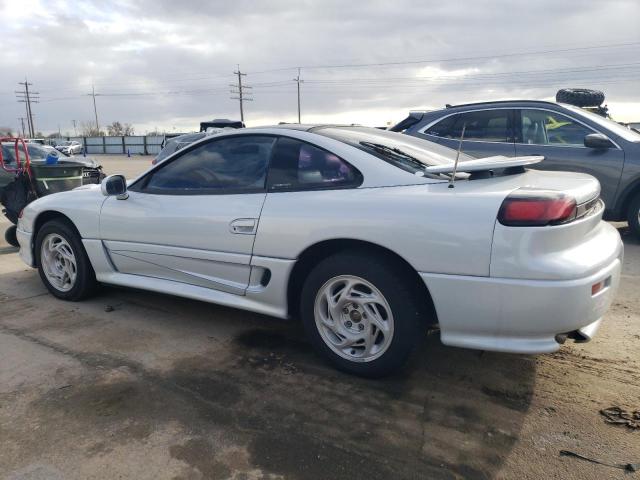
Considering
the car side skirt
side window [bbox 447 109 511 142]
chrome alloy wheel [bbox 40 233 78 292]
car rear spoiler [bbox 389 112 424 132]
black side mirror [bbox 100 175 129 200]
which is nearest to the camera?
the car side skirt

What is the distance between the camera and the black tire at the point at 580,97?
892 cm

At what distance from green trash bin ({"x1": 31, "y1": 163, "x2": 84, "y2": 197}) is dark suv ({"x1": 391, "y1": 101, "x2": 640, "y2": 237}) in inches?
194

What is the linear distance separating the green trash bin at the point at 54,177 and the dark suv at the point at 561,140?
194 inches

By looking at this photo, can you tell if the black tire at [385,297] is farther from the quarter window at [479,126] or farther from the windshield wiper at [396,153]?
the quarter window at [479,126]

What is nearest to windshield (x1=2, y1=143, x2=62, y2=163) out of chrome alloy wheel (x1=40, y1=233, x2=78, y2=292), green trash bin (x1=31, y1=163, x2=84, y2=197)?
green trash bin (x1=31, y1=163, x2=84, y2=197)

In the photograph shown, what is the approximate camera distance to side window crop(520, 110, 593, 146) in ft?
19.9

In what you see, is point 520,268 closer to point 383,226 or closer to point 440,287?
point 440,287

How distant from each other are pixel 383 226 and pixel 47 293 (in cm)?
349

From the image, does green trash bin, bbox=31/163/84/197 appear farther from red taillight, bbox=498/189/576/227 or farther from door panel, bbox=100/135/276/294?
red taillight, bbox=498/189/576/227

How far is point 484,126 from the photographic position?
6.45m

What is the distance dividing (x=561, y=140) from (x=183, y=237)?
192 inches

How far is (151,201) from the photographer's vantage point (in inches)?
146

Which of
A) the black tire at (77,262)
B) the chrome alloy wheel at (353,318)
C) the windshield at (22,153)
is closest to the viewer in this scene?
the chrome alloy wheel at (353,318)

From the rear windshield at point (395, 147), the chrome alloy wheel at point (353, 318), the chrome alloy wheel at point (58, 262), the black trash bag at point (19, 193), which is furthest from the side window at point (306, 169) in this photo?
the black trash bag at point (19, 193)
